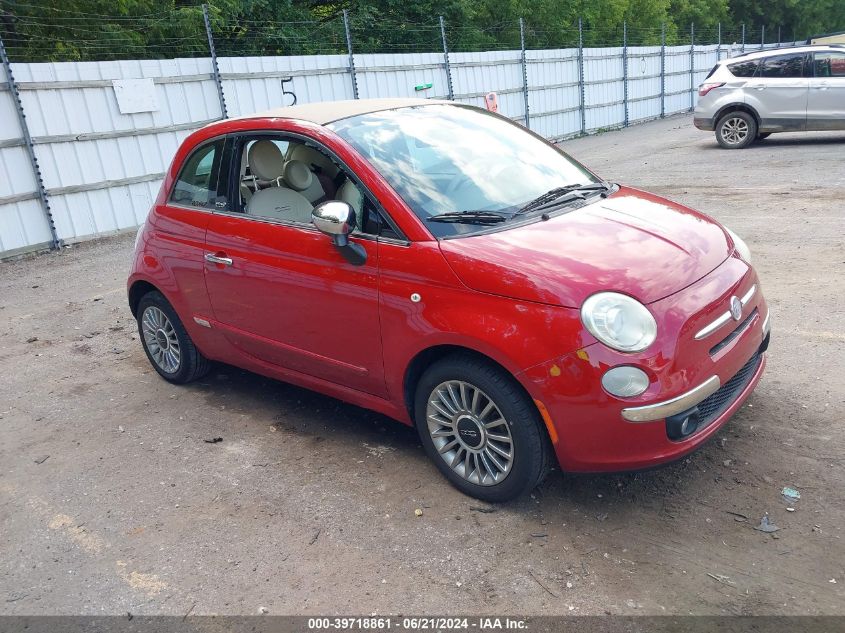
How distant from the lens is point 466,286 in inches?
130

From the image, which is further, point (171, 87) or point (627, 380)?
point (171, 87)

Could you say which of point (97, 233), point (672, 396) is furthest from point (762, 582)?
point (97, 233)

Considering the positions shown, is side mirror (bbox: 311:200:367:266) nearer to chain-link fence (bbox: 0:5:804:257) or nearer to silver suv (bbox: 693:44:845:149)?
chain-link fence (bbox: 0:5:804:257)

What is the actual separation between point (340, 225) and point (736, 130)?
42.7ft

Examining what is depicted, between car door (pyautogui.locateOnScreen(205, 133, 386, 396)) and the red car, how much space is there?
1cm

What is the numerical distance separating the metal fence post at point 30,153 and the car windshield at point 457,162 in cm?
838

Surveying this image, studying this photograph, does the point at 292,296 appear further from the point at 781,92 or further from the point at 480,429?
the point at 781,92

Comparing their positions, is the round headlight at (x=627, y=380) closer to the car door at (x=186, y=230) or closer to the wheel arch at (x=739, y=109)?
the car door at (x=186, y=230)

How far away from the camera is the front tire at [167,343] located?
16.8 feet

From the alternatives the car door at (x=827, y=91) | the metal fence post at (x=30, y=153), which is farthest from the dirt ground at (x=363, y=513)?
the car door at (x=827, y=91)

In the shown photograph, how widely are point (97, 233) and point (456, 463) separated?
9.73 m

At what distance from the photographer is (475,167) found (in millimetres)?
3984

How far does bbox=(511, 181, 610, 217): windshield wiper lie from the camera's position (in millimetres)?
3818

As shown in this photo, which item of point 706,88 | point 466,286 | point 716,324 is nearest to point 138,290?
point 466,286
